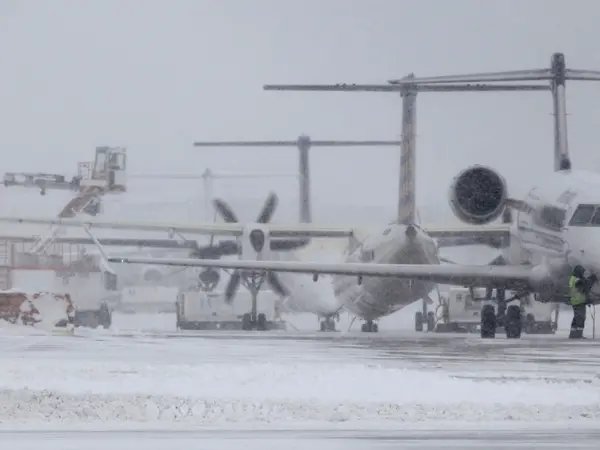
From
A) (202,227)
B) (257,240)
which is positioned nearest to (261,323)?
(202,227)

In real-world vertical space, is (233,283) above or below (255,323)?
above

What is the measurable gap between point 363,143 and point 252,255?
1063 centimetres

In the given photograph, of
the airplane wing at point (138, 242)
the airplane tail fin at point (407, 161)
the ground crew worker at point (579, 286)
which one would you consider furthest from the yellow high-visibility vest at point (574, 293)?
the airplane wing at point (138, 242)

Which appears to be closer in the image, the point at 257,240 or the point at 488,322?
the point at 488,322

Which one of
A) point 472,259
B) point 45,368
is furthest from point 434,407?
point 472,259

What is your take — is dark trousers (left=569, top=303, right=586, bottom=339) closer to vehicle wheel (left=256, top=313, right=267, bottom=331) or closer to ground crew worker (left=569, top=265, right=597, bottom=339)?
ground crew worker (left=569, top=265, right=597, bottom=339)

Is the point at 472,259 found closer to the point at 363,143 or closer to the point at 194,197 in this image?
the point at 363,143

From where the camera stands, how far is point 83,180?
54.9 meters

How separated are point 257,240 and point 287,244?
23.5 ft

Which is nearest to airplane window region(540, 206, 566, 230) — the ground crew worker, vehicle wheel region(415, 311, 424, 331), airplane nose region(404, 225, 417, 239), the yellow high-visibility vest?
the ground crew worker

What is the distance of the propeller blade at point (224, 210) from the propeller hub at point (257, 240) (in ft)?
20.0

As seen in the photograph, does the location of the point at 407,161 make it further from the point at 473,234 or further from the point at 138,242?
the point at 138,242

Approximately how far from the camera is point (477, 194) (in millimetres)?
30266

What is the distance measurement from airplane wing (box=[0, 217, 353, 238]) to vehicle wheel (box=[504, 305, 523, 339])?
11336 mm
